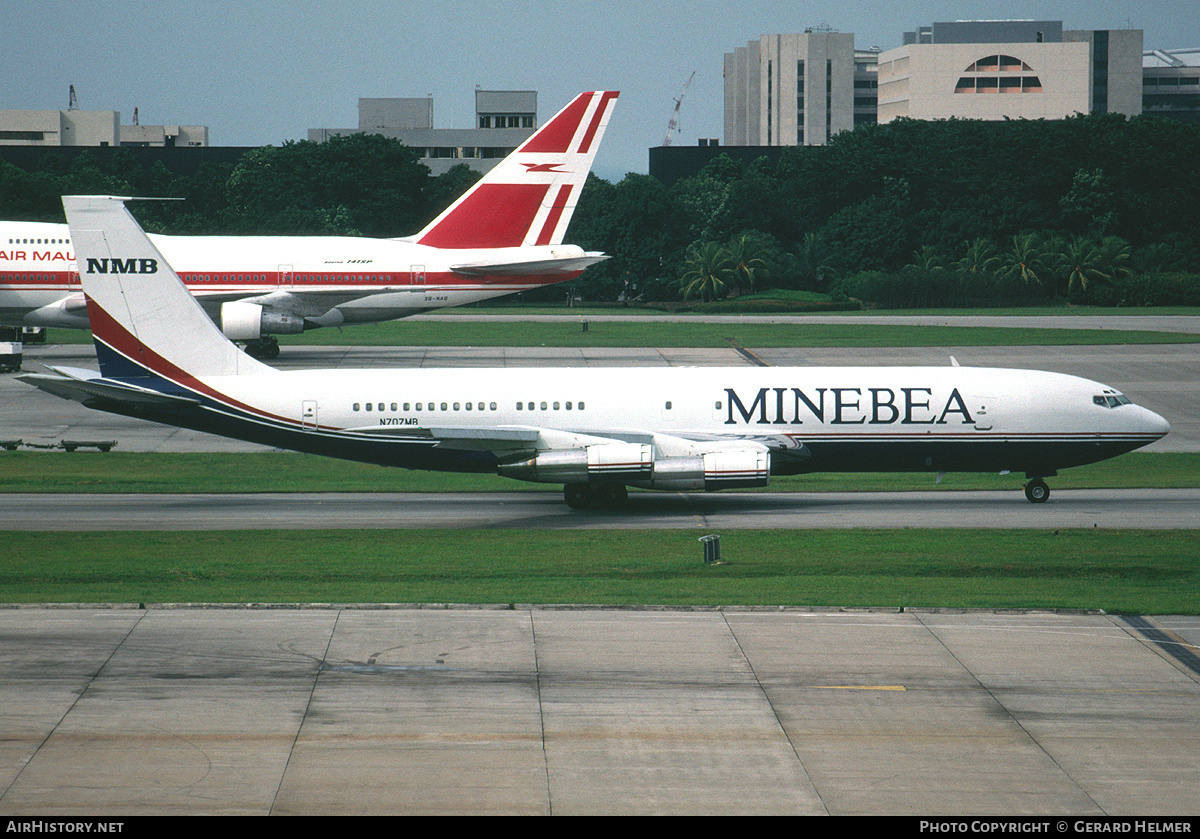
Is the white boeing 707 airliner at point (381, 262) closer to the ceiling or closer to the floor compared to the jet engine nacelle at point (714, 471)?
closer to the ceiling

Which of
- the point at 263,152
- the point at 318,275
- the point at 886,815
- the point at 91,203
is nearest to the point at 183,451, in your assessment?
the point at 91,203

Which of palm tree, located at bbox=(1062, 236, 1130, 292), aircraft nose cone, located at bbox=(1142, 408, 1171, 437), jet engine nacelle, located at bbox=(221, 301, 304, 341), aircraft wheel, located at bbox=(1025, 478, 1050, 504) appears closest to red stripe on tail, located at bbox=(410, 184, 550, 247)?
jet engine nacelle, located at bbox=(221, 301, 304, 341)

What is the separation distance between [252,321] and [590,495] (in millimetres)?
37780

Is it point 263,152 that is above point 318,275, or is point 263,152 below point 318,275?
above

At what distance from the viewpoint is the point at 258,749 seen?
1711 centimetres

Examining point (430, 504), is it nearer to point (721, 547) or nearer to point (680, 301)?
point (721, 547)

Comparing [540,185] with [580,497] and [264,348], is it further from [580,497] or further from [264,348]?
[580,497]

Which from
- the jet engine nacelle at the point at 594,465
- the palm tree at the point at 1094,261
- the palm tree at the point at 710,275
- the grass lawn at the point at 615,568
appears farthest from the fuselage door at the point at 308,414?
the palm tree at the point at 1094,261

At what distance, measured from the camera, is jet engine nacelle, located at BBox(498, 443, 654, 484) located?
120ft

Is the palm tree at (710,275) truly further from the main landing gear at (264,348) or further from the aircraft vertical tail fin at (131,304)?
the aircraft vertical tail fin at (131,304)

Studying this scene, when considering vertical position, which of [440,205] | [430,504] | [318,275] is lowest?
[430,504]

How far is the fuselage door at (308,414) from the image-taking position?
38.0m

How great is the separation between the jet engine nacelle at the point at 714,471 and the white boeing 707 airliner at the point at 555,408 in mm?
581
